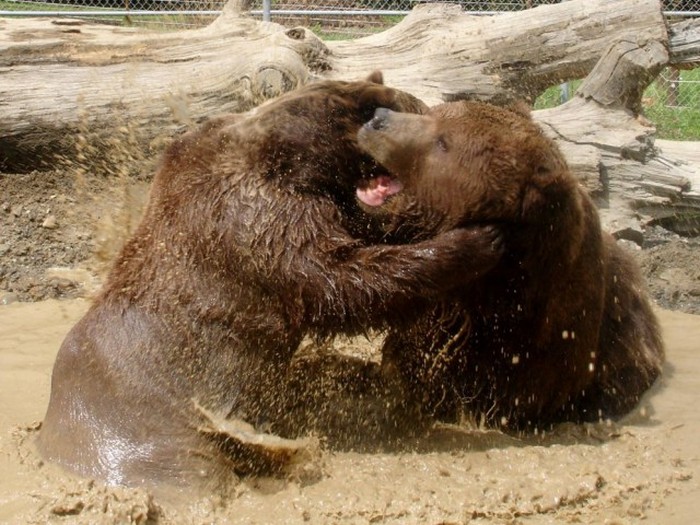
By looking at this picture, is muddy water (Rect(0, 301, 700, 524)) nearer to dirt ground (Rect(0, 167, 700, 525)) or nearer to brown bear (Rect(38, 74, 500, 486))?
dirt ground (Rect(0, 167, 700, 525))

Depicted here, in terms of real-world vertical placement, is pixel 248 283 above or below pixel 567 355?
above

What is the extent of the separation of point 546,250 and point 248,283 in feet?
4.53

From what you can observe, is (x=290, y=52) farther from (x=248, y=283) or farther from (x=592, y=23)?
(x=248, y=283)

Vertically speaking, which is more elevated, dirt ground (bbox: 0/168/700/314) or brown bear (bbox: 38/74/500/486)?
brown bear (bbox: 38/74/500/486)

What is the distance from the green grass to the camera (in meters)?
12.5

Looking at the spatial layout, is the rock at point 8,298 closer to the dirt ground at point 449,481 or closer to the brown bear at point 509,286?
the dirt ground at point 449,481

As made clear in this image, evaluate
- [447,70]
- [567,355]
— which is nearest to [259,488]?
[567,355]

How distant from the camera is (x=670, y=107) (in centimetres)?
1311

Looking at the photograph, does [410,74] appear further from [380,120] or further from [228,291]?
[228,291]

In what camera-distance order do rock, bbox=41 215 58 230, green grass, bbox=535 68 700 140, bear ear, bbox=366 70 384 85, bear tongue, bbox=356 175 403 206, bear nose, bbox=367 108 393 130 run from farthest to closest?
1. green grass, bbox=535 68 700 140
2. rock, bbox=41 215 58 230
3. bear ear, bbox=366 70 384 85
4. bear tongue, bbox=356 175 403 206
5. bear nose, bbox=367 108 393 130

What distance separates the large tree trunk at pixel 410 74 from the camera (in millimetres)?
7773

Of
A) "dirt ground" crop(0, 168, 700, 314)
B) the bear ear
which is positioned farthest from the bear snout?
"dirt ground" crop(0, 168, 700, 314)

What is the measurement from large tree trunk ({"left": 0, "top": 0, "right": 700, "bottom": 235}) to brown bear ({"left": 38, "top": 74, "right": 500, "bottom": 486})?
2.98m

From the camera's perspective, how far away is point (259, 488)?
4484 mm
